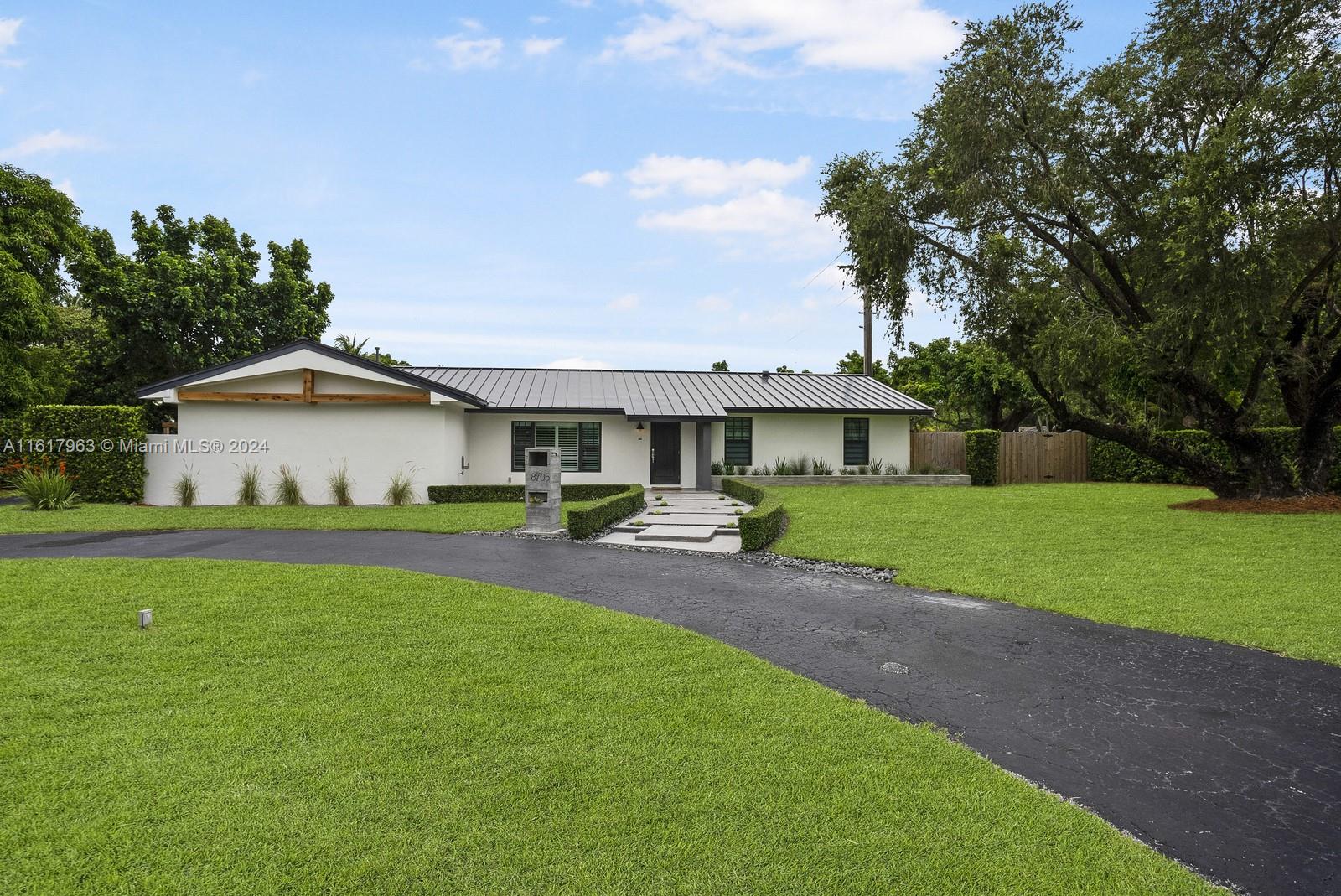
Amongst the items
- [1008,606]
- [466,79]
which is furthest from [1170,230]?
[466,79]

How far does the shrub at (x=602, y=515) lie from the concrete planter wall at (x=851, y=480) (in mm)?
6243

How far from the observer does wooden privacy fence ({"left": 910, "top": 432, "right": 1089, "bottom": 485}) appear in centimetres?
2367

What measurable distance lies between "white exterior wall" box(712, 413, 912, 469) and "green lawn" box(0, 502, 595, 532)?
9068 millimetres

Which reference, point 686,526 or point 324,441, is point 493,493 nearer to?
point 324,441

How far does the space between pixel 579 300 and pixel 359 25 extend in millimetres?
14574

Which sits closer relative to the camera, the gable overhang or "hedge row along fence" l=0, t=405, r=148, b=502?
"hedge row along fence" l=0, t=405, r=148, b=502

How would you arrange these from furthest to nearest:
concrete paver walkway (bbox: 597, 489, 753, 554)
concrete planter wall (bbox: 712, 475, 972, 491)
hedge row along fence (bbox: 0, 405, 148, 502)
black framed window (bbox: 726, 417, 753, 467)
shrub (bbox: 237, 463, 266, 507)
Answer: black framed window (bbox: 726, 417, 753, 467) → concrete planter wall (bbox: 712, 475, 972, 491) → shrub (bbox: 237, 463, 266, 507) → hedge row along fence (bbox: 0, 405, 148, 502) → concrete paver walkway (bbox: 597, 489, 753, 554)

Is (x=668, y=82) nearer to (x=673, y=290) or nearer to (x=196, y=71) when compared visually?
(x=196, y=71)

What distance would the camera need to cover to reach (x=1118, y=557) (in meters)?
9.32

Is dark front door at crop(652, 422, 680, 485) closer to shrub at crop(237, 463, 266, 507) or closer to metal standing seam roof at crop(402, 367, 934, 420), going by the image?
metal standing seam roof at crop(402, 367, 934, 420)

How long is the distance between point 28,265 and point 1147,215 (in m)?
30.9

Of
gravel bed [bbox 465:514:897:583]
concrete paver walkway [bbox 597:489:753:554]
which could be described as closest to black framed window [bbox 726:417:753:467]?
concrete paver walkway [bbox 597:489:753:554]

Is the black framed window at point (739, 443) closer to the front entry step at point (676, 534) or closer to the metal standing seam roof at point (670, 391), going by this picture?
the metal standing seam roof at point (670, 391)

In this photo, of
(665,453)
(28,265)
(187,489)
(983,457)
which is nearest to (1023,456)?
(983,457)
